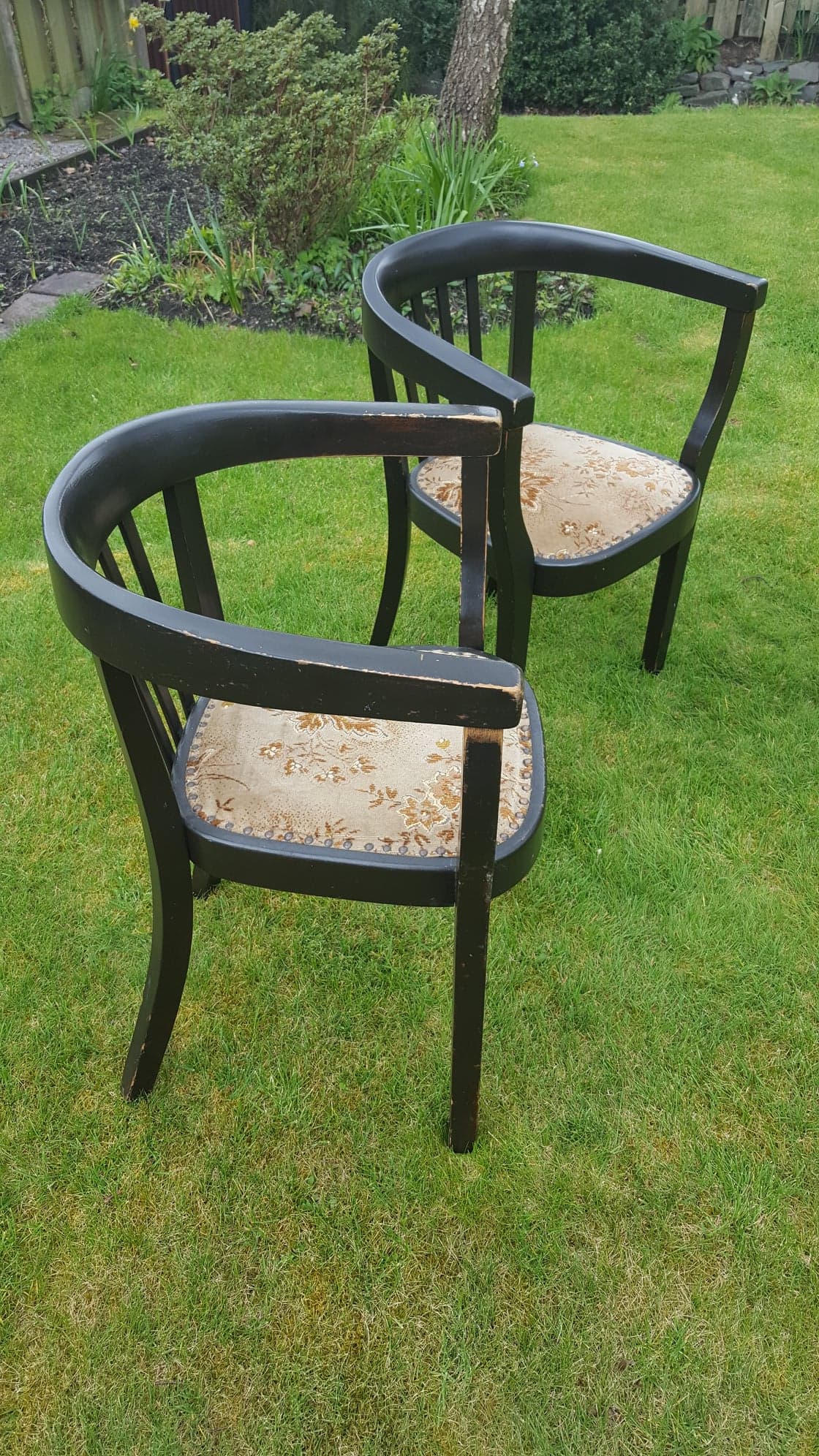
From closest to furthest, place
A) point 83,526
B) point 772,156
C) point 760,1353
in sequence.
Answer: point 83,526, point 760,1353, point 772,156

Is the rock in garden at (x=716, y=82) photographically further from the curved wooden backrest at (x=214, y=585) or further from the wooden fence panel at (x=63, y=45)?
the curved wooden backrest at (x=214, y=585)

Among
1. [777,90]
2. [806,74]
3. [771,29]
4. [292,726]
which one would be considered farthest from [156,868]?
[771,29]

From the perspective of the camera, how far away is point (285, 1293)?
4.52ft

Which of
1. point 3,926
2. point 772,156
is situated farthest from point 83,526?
point 772,156

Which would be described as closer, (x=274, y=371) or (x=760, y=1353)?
(x=760, y=1353)

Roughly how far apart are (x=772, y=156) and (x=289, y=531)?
541cm

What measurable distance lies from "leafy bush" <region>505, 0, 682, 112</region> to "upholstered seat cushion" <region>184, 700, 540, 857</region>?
28.8ft

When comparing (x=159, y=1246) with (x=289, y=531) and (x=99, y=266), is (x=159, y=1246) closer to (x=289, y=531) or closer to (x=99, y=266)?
(x=289, y=531)

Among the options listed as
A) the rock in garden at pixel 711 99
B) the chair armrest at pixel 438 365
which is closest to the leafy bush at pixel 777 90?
the rock in garden at pixel 711 99

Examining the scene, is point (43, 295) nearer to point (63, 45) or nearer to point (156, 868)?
point (63, 45)

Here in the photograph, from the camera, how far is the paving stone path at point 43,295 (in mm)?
4156

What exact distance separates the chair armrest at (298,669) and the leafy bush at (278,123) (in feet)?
12.1

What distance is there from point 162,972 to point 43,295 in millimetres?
4001

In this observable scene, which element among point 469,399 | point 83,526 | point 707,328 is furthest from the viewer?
point 707,328
